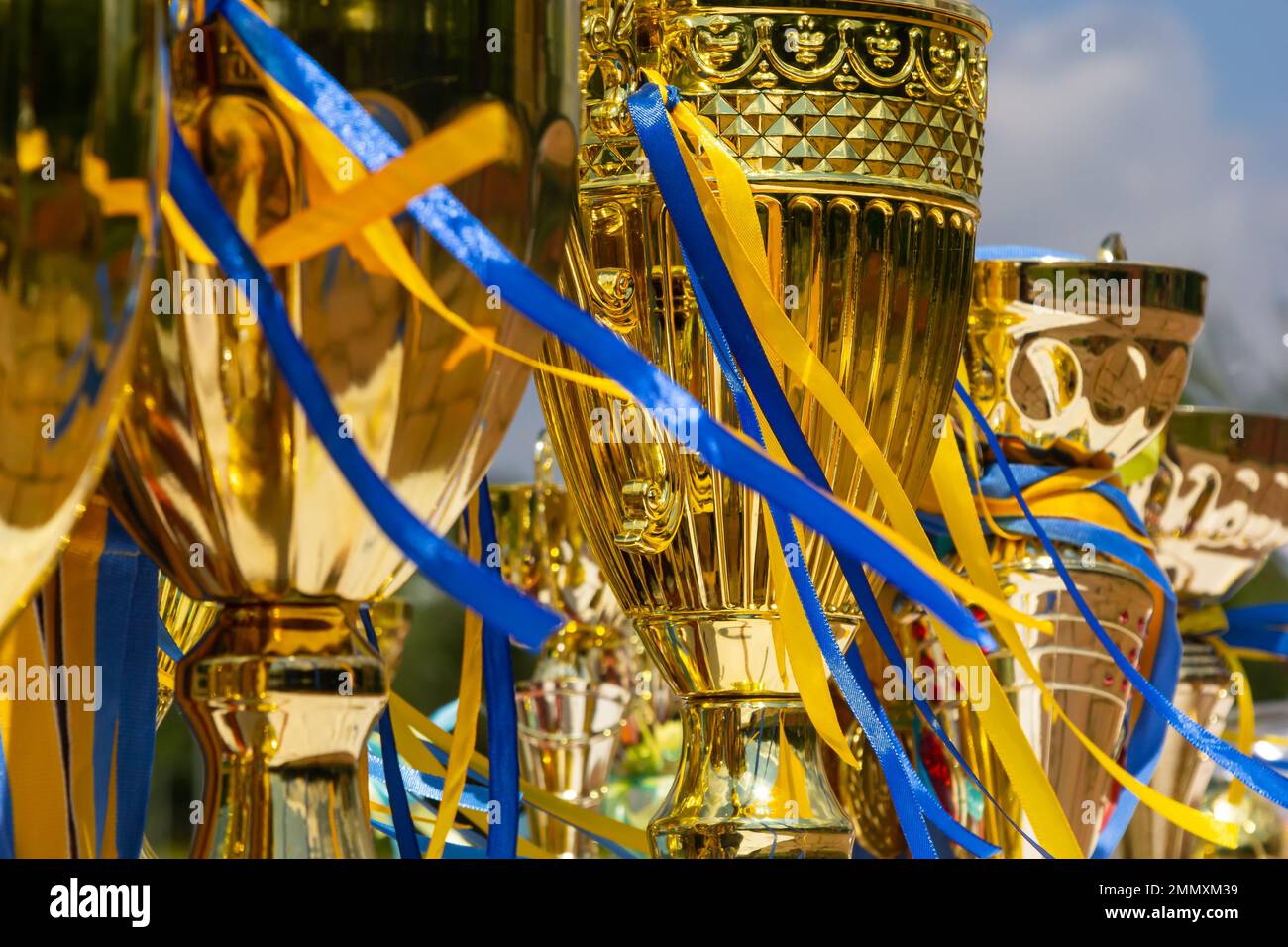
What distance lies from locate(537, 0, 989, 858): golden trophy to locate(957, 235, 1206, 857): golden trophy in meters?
0.18

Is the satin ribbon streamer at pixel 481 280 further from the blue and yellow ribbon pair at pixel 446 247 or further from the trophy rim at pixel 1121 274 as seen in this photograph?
the trophy rim at pixel 1121 274

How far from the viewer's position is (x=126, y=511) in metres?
0.31

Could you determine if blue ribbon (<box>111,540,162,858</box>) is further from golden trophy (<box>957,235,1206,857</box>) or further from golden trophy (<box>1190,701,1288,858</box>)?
golden trophy (<box>1190,701,1288,858</box>)

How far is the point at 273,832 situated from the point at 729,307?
0.16 meters

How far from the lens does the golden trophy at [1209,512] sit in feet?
2.62

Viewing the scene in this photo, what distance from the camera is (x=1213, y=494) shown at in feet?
2.68

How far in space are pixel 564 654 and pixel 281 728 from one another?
557 millimetres

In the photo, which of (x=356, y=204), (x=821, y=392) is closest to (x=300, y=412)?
(x=356, y=204)

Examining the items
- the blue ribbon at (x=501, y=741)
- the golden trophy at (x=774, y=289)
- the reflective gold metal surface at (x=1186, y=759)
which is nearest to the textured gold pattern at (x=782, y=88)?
the golden trophy at (x=774, y=289)

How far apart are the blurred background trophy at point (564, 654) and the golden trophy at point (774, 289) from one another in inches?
14.5

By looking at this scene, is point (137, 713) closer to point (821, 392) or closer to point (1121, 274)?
point (821, 392)

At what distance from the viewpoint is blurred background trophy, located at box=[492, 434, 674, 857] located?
2.75 ft

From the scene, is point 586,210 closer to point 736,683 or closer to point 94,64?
point 736,683
